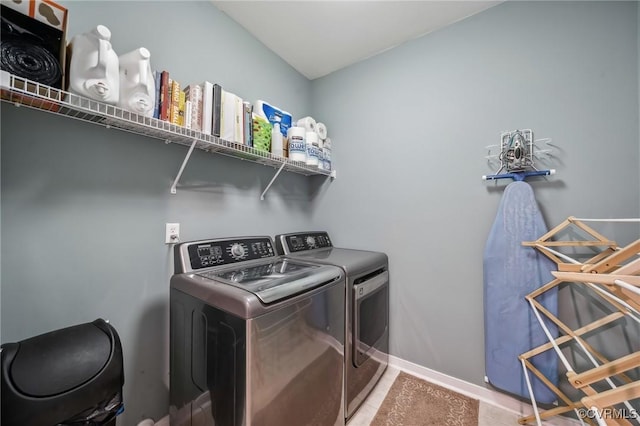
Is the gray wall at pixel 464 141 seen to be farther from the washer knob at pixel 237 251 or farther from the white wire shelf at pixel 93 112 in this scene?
the white wire shelf at pixel 93 112

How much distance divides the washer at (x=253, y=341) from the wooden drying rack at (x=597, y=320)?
2.96 ft

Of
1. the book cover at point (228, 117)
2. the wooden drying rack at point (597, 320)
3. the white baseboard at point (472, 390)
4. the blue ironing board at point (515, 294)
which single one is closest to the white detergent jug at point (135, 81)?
the book cover at point (228, 117)

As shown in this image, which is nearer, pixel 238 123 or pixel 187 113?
pixel 187 113

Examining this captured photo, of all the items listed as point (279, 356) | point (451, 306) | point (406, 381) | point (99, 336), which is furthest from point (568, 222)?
point (99, 336)

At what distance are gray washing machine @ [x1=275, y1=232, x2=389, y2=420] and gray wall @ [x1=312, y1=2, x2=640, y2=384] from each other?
188 millimetres

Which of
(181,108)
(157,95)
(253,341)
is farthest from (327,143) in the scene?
(253,341)

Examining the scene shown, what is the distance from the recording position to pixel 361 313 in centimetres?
151

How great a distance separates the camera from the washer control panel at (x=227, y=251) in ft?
4.19

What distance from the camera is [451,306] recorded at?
1679 mm

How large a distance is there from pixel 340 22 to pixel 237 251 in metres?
1.81

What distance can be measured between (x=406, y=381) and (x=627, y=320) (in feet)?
4.28

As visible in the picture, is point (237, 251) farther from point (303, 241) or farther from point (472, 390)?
point (472, 390)

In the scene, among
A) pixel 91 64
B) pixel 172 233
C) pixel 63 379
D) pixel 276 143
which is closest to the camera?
pixel 63 379

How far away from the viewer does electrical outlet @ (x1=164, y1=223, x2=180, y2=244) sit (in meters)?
1.33
